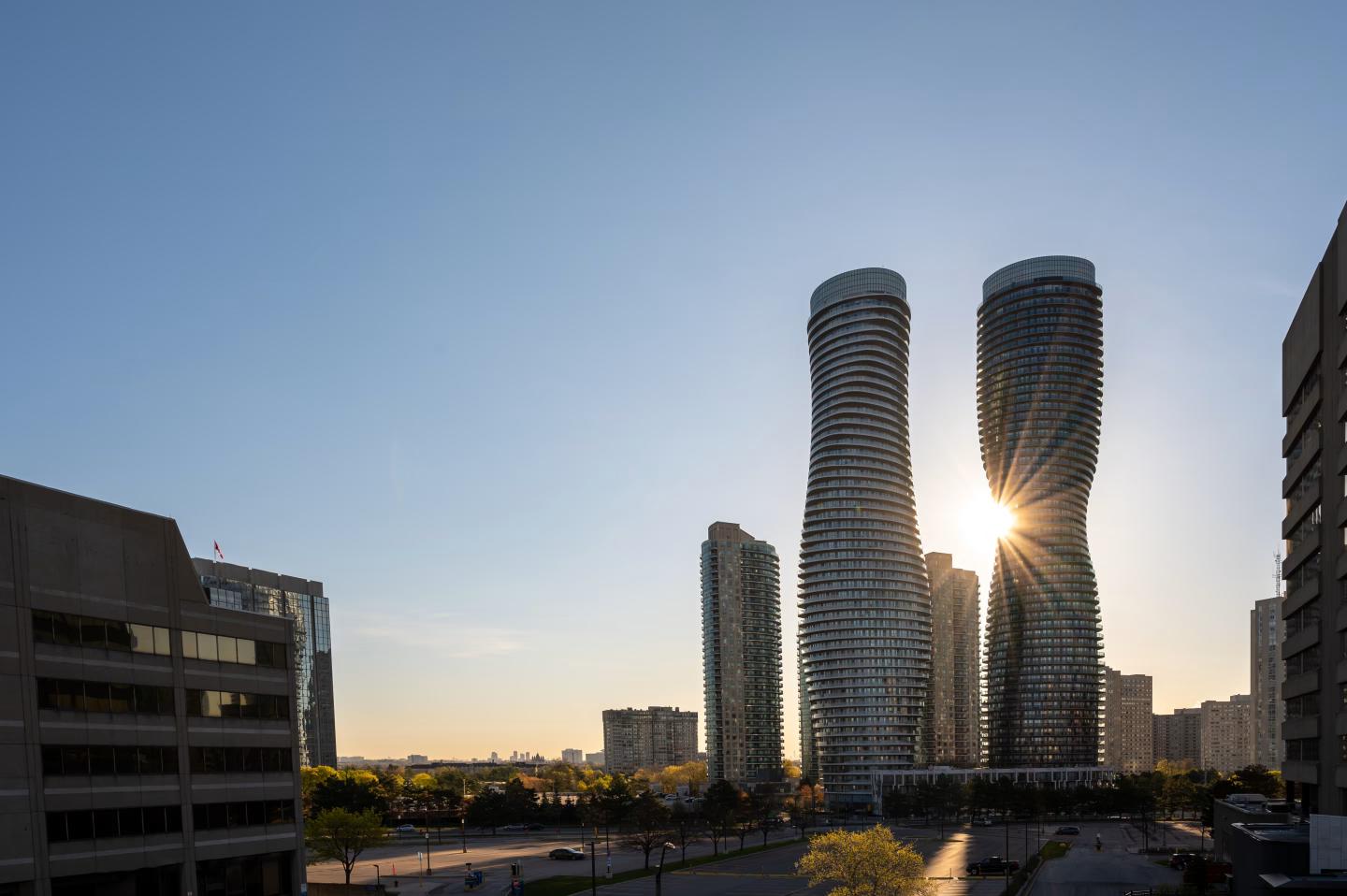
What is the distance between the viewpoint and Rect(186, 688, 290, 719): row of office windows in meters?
60.2

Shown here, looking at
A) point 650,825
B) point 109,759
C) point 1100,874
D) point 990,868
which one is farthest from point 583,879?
point 1100,874

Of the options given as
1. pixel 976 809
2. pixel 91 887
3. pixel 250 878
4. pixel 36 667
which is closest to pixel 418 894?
pixel 250 878

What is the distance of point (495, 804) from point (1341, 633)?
121 metres

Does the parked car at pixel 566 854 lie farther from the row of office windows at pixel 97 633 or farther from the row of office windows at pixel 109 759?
the row of office windows at pixel 97 633

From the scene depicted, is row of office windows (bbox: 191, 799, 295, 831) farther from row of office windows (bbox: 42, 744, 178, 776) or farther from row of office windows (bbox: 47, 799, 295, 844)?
row of office windows (bbox: 42, 744, 178, 776)

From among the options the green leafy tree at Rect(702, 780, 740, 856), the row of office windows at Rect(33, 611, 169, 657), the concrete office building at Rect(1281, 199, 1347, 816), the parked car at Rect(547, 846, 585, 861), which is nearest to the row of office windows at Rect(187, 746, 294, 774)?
the row of office windows at Rect(33, 611, 169, 657)

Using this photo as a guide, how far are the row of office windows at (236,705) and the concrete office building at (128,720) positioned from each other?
105 mm

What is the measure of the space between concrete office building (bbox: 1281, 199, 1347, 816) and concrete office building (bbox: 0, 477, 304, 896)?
226ft

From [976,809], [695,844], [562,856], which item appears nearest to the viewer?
[562,856]

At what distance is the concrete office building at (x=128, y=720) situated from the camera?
167ft

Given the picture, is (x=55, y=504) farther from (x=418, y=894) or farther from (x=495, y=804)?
(x=495, y=804)

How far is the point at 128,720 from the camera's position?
2192 inches

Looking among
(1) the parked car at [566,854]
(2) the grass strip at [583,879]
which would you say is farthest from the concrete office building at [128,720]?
(1) the parked car at [566,854]

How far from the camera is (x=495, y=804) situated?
150625 mm
